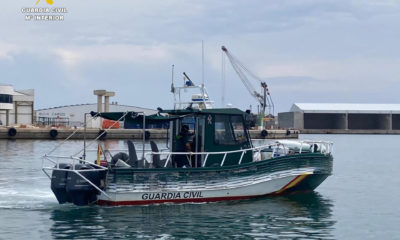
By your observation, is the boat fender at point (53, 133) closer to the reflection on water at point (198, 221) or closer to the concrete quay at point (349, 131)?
the reflection on water at point (198, 221)

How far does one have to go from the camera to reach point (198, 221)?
17234 mm

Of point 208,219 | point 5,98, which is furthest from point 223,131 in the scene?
point 5,98

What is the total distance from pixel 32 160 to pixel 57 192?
25590mm

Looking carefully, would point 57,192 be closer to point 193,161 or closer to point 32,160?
point 193,161

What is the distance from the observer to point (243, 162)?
20219 millimetres

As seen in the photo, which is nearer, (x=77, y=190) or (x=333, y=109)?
(x=77, y=190)

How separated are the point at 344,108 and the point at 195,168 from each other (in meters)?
136

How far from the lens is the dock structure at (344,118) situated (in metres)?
148

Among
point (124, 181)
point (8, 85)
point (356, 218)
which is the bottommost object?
point (356, 218)

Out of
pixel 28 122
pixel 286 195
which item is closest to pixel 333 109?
pixel 28 122

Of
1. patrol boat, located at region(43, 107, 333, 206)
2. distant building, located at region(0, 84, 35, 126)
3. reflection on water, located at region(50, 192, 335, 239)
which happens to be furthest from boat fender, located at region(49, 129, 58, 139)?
reflection on water, located at region(50, 192, 335, 239)

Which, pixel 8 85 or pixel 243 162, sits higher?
pixel 8 85

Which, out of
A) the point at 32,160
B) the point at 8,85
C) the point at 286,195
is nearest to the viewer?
the point at 286,195

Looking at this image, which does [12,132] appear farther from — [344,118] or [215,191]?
[344,118]
